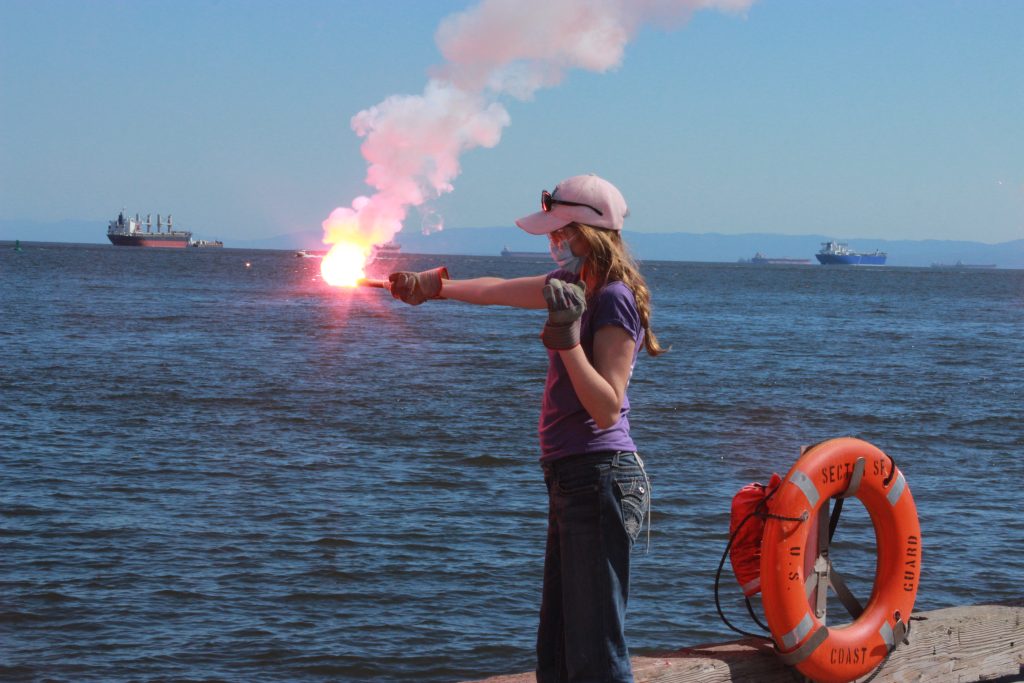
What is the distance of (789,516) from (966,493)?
41.6 feet

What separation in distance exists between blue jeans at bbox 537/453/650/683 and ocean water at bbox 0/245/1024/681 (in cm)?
550

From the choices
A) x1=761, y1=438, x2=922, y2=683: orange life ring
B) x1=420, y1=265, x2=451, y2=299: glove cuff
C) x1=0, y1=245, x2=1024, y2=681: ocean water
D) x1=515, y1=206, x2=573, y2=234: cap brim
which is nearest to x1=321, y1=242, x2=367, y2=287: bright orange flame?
x1=420, y1=265, x2=451, y2=299: glove cuff

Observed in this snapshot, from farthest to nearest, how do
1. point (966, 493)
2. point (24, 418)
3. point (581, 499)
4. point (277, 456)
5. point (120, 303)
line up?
1. point (120, 303)
2. point (24, 418)
3. point (277, 456)
4. point (966, 493)
5. point (581, 499)

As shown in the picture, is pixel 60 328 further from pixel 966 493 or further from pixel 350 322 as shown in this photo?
pixel 966 493

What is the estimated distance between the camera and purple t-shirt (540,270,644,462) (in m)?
3.84

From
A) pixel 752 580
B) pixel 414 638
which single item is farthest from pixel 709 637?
pixel 752 580

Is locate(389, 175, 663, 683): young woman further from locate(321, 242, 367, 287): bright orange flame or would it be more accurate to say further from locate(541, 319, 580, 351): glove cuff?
locate(321, 242, 367, 287): bright orange flame

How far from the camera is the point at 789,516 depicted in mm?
4605

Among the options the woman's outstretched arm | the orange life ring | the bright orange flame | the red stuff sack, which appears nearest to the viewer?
the woman's outstretched arm

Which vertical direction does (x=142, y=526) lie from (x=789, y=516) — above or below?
below

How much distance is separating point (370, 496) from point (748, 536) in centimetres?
1040

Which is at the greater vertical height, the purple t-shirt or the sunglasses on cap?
the sunglasses on cap

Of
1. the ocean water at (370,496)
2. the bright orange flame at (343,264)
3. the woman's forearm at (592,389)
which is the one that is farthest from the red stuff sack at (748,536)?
the ocean water at (370,496)

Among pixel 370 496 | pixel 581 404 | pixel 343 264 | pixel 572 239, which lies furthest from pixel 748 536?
pixel 370 496
